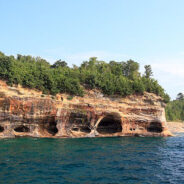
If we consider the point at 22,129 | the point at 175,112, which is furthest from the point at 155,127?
the point at 175,112

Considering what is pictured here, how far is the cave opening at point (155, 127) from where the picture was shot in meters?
42.8

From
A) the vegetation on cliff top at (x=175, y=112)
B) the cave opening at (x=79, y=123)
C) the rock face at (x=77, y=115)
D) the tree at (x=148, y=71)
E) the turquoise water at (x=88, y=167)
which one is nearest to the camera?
the turquoise water at (x=88, y=167)

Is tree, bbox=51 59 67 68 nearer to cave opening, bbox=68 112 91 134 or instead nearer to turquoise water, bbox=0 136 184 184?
cave opening, bbox=68 112 91 134

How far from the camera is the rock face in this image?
108 ft

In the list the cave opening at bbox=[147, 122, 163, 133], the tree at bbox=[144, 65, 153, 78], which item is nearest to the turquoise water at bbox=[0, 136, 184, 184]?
the cave opening at bbox=[147, 122, 163, 133]

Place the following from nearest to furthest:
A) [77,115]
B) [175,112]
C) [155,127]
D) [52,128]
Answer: [77,115]
[52,128]
[155,127]
[175,112]

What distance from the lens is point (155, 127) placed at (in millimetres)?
43625

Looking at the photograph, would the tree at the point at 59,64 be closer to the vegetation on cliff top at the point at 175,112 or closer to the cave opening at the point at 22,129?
A: the cave opening at the point at 22,129

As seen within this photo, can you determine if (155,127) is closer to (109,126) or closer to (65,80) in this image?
(109,126)

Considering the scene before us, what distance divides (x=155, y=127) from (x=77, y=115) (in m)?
17.0

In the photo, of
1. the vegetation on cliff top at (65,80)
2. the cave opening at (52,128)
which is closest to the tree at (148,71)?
the vegetation on cliff top at (65,80)

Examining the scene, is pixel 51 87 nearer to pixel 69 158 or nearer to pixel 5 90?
pixel 5 90

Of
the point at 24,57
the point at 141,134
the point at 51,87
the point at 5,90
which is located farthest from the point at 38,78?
the point at 24,57

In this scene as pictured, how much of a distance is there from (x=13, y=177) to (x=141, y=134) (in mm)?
31198
